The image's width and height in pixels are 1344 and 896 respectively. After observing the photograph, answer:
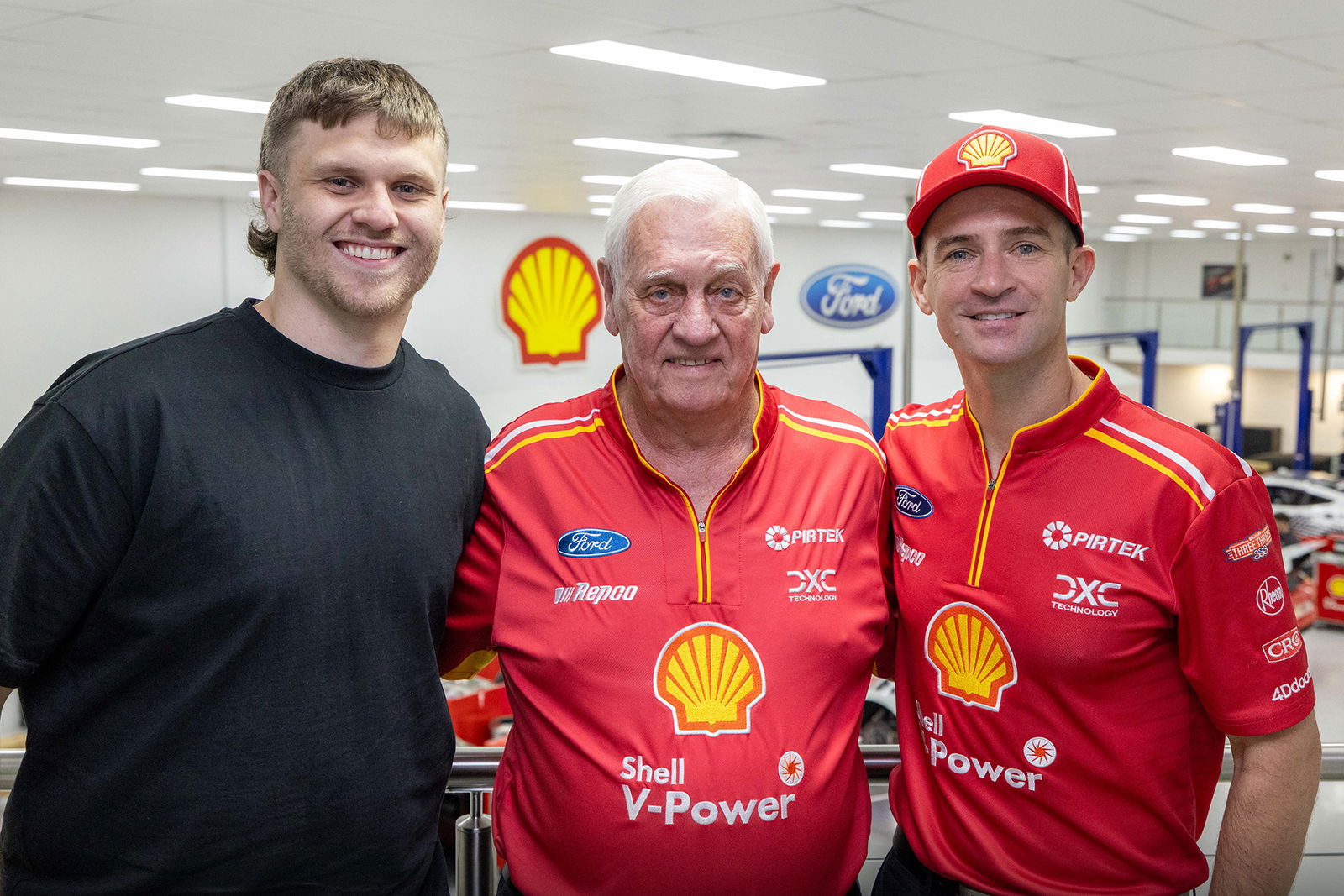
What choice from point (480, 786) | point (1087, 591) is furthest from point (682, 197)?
point (480, 786)

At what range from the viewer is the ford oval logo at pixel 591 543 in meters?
1.88

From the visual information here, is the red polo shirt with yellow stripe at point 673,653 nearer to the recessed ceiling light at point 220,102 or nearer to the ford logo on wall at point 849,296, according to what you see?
the recessed ceiling light at point 220,102

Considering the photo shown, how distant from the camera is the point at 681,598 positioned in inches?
72.7

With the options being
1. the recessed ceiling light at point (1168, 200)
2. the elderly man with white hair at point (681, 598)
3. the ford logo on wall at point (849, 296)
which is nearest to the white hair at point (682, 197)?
the elderly man with white hair at point (681, 598)

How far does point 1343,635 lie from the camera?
12398mm

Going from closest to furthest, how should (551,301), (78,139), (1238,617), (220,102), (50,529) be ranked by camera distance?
1. (50,529)
2. (1238,617)
3. (220,102)
4. (78,139)
5. (551,301)

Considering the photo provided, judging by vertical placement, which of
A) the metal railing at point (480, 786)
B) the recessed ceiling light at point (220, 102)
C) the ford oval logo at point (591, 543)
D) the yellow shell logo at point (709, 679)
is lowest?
the metal railing at point (480, 786)

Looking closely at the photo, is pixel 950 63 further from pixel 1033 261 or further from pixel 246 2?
pixel 1033 261

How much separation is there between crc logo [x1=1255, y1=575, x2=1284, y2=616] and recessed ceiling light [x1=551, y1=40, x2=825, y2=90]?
322cm

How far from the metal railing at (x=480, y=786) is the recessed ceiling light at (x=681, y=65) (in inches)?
120

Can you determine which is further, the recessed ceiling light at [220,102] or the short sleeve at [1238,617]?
the recessed ceiling light at [220,102]

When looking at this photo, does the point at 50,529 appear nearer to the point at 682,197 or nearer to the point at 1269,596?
the point at 682,197

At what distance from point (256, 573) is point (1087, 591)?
3.78 feet

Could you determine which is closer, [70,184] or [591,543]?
[591,543]
